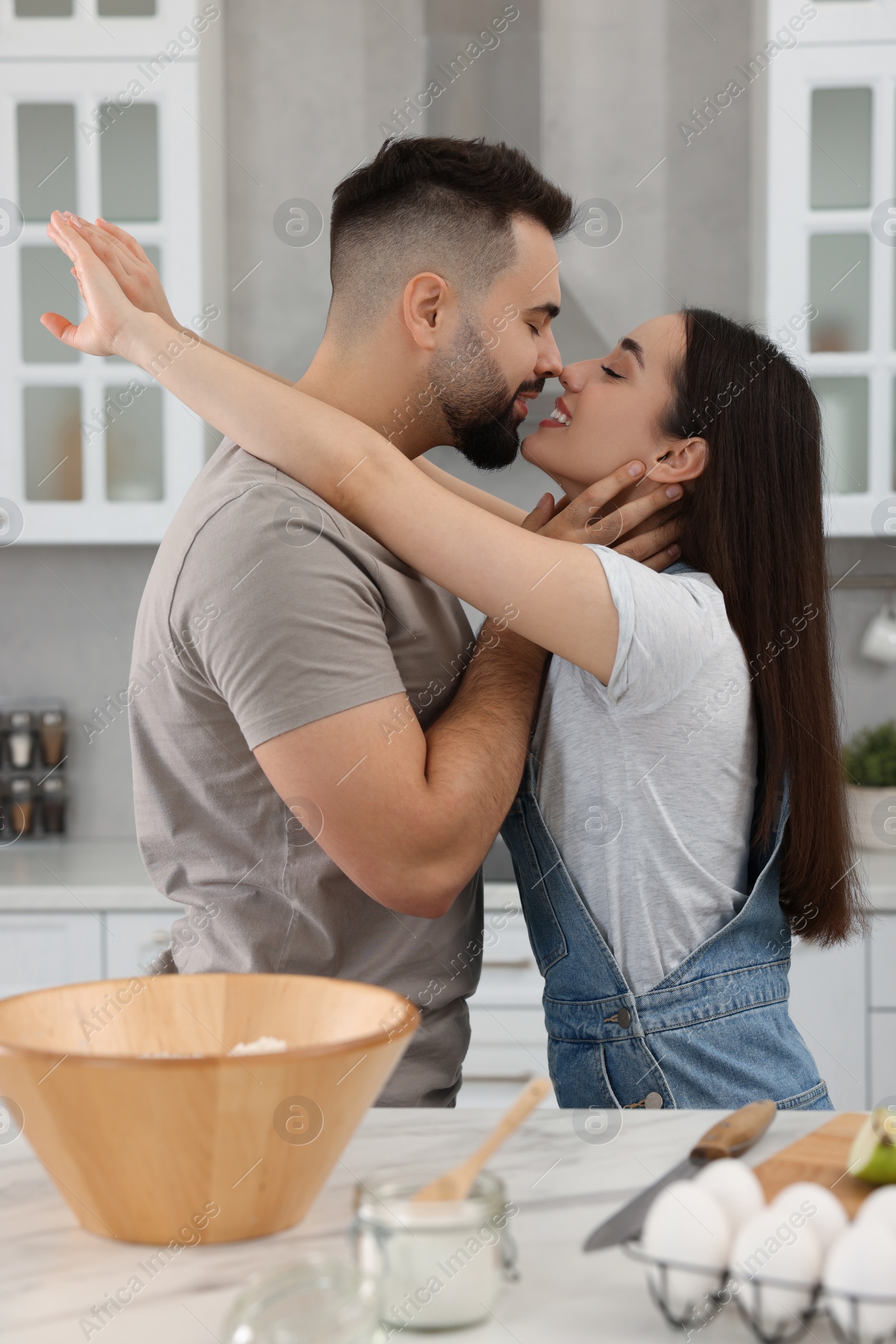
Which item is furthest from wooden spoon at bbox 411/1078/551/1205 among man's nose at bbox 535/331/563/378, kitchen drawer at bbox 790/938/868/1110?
kitchen drawer at bbox 790/938/868/1110

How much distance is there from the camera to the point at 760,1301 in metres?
0.53

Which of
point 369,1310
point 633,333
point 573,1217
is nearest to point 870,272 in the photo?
point 633,333

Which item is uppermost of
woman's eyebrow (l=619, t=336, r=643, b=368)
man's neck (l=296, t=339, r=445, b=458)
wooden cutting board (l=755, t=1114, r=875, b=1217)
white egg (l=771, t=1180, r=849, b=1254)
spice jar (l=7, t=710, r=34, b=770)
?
woman's eyebrow (l=619, t=336, r=643, b=368)

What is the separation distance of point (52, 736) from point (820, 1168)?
7.75 ft

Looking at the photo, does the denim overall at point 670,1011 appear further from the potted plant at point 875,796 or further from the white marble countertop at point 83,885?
the potted plant at point 875,796

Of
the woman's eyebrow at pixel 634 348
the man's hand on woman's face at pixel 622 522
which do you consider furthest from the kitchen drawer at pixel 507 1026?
the woman's eyebrow at pixel 634 348

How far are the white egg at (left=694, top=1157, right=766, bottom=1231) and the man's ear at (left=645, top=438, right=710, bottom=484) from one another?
74cm

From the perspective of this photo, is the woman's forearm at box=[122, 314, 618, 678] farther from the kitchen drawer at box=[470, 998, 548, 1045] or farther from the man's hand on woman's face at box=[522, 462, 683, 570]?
the kitchen drawer at box=[470, 998, 548, 1045]

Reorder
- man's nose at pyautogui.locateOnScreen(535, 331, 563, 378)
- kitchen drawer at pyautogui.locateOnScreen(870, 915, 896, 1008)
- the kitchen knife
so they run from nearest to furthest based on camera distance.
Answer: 1. the kitchen knife
2. man's nose at pyautogui.locateOnScreen(535, 331, 563, 378)
3. kitchen drawer at pyautogui.locateOnScreen(870, 915, 896, 1008)

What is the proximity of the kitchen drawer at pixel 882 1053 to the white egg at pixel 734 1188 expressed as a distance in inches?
68.4

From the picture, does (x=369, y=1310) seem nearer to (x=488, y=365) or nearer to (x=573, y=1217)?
(x=573, y=1217)

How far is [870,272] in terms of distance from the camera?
2432 mm

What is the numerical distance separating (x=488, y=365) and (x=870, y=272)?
1459 mm

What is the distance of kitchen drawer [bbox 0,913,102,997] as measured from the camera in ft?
7.20
